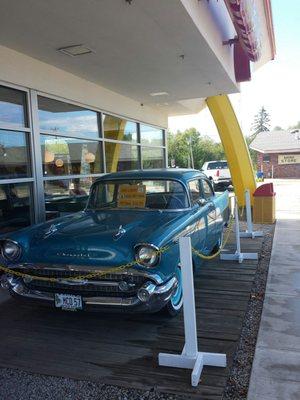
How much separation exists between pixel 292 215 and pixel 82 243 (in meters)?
9.22

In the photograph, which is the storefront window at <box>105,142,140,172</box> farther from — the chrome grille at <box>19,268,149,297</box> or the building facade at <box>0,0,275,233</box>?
the chrome grille at <box>19,268,149,297</box>

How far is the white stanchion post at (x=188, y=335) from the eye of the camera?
10.7 ft

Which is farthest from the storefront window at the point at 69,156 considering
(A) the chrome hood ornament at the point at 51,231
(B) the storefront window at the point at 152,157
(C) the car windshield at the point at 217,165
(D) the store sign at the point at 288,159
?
(D) the store sign at the point at 288,159

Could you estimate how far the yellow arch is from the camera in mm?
12203

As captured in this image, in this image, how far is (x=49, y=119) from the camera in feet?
23.0

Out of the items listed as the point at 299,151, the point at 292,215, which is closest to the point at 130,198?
the point at 292,215

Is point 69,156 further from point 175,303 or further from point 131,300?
point 131,300

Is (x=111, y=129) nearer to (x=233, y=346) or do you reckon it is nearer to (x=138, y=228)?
(x=138, y=228)

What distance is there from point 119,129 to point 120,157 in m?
0.72

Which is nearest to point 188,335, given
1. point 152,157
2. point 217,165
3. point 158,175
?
point 158,175

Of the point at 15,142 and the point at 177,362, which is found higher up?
the point at 15,142

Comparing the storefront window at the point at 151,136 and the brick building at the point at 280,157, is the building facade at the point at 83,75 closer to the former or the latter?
the storefront window at the point at 151,136

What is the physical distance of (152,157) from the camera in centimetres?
1252

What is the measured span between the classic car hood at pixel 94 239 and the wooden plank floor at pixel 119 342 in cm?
82
